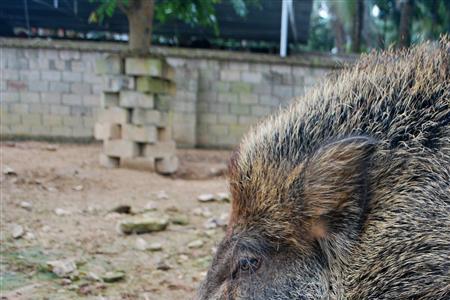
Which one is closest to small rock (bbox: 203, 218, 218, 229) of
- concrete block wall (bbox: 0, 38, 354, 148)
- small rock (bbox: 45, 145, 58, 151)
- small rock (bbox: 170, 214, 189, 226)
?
small rock (bbox: 170, 214, 189, 226)

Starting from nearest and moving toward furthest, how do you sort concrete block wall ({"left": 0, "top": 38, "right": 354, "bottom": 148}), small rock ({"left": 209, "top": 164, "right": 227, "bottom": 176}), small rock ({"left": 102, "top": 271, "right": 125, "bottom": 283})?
small rock ({"left": 102, "top": 271, "right": 125, "bottom": 283}), small rock ({"left": 209, "top": 164, "right": 227, "bottom": 176}), concrete block wall ({"left": 0, "top": 38, "right": 354, "bottom": 148})

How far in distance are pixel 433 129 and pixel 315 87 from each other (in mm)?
688

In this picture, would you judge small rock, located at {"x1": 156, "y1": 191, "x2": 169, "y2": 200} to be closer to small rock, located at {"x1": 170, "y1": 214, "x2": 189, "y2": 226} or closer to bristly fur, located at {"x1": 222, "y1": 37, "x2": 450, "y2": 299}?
small rock, located at {"x1": 170, "y1": 214, "x2": 189, "y2": 226}

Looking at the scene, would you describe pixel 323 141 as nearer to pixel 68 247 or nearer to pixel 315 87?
pixel 315 87

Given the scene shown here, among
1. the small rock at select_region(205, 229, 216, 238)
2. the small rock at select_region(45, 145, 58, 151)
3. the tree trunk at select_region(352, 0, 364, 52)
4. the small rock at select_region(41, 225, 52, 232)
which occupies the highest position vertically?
the tree trunk at select_region(352, 0, 364, 52)

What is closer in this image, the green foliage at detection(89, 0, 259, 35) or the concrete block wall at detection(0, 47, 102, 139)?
the concrete block wall at detection(0, 47, 102, 139)

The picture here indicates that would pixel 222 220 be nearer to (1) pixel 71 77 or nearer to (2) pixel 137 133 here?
(2) pixel 137 133

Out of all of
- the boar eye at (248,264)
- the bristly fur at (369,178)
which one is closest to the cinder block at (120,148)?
the bristly fur at (369,178)

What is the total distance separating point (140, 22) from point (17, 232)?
4427 mm

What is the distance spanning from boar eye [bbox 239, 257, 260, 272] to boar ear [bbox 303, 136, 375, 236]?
363 millimetres

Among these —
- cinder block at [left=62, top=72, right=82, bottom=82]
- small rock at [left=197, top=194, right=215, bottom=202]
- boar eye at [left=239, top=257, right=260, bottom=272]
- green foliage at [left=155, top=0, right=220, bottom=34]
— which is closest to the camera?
boar eye at [left=239, top=257, right=260, bottom=272]

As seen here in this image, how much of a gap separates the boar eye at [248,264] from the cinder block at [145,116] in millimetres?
5521

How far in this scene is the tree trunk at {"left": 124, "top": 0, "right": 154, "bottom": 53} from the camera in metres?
7.74

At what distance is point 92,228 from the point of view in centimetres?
473
